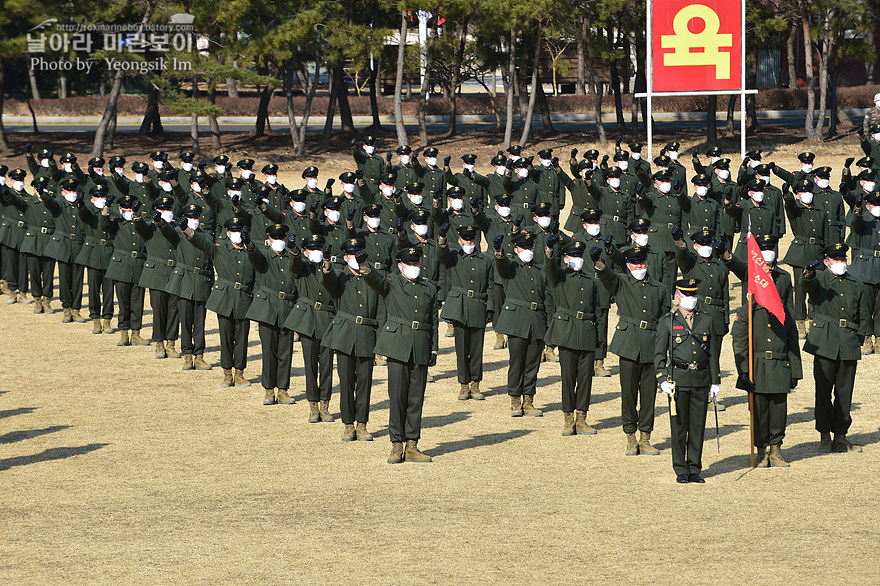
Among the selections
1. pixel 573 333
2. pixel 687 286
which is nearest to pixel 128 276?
pixel 573 333

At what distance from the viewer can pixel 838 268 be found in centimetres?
1241

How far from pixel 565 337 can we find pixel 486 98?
42170 mm

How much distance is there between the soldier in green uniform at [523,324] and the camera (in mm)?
14016

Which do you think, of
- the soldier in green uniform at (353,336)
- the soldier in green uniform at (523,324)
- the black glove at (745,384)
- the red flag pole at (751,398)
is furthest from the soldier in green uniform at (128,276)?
the black glove at (745,384)

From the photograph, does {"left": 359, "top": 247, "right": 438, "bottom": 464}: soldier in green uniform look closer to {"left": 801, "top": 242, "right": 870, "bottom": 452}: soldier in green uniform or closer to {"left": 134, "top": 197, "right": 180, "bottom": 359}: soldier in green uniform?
{"left": 801, "top": 242, "right": 870, "bottom": 452}: soldier in green uniform

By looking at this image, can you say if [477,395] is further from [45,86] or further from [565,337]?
[45,86]

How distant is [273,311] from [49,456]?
121 inches

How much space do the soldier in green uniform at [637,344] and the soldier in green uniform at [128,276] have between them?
26.1 ft

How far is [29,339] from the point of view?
61.2 ft

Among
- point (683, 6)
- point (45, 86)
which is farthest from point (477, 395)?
point (45, 86)

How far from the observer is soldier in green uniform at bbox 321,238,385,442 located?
1267 centimetres

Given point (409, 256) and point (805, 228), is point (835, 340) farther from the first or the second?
point (805, 228)

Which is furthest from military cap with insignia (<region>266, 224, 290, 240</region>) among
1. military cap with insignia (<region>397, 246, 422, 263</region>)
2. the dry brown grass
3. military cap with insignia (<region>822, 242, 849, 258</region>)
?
military cap with insignia (<region>822, 242, 849, 258</region>)

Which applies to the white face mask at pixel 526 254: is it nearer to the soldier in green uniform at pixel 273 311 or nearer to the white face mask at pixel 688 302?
the soldier in green uniform at pixel 273 311
